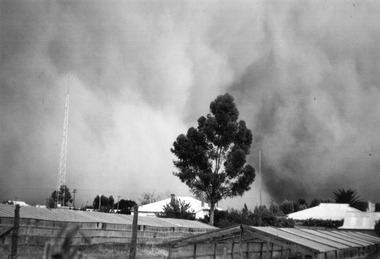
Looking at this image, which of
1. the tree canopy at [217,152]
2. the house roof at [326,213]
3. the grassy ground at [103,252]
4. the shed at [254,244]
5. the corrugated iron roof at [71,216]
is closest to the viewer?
the shed at [254,244]

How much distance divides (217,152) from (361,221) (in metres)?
23.9

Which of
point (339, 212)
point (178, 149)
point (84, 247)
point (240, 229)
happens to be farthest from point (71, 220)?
point (339, 212)

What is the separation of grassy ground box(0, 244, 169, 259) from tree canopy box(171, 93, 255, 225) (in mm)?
Result: 24725

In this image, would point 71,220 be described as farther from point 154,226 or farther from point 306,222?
point 306,222

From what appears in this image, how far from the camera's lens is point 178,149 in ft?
194

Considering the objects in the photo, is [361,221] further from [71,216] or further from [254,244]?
[71,216]

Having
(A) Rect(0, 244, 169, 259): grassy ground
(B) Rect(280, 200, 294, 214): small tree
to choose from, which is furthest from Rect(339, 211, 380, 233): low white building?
(B) Rect(280, 200, 294, 214): small tree

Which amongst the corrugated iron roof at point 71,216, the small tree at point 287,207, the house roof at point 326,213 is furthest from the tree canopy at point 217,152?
the small tree at point 287,207

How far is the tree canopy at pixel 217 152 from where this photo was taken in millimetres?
56438

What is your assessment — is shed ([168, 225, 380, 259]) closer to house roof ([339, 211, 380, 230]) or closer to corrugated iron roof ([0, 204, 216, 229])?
corrugated iron roof ([0, 204, 216, 229])

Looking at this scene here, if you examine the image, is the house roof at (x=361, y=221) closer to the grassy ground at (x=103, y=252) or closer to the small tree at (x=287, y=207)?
the grassy ground at (x=103, y=252)

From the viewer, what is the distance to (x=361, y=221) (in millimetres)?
66250

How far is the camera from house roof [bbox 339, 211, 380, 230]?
64312 millimetres

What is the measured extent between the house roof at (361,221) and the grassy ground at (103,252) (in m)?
40.7
